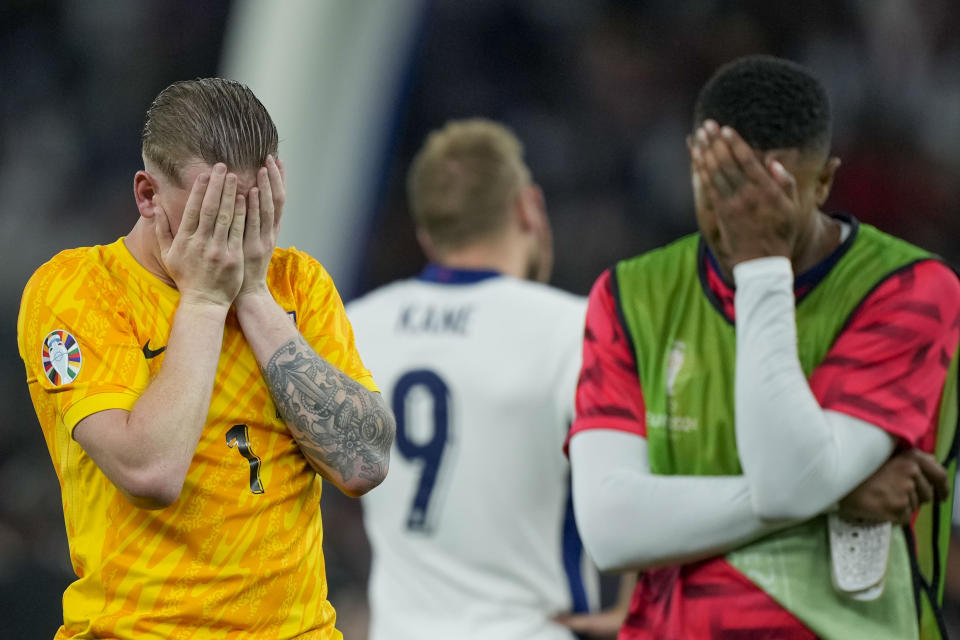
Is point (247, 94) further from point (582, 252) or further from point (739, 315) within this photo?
point (582, 252)

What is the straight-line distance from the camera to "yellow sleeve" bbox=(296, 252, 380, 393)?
2.17 meters

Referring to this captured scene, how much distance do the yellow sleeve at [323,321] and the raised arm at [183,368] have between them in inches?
7.7

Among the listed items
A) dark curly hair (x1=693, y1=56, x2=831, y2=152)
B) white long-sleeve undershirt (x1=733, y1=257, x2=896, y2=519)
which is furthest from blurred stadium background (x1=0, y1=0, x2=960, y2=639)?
white long-sleeve undershirt (x1=733, y1=257, x2=896, y2=519)

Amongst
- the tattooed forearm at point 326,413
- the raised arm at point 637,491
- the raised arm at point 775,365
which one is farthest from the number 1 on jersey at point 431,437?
the tattooed forearm at point 326,413

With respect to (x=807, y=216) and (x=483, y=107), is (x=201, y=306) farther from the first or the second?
(x=483, y=107)

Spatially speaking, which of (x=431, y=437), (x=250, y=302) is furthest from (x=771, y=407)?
(x=431, y=437)

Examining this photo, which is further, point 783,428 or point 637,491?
point 637,491

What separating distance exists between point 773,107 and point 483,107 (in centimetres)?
776

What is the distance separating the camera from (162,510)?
201 cm

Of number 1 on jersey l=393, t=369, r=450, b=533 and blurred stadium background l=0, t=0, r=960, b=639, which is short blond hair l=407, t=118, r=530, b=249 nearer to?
number 1 on jersey l=393, t=369, r=450, b=533

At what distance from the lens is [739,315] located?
2545 mm

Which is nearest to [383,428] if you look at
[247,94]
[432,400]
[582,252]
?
[247,94]

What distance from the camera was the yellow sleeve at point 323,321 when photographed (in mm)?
2174

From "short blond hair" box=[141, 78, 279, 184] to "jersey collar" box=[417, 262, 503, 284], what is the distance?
Answer: 186 centimetres
